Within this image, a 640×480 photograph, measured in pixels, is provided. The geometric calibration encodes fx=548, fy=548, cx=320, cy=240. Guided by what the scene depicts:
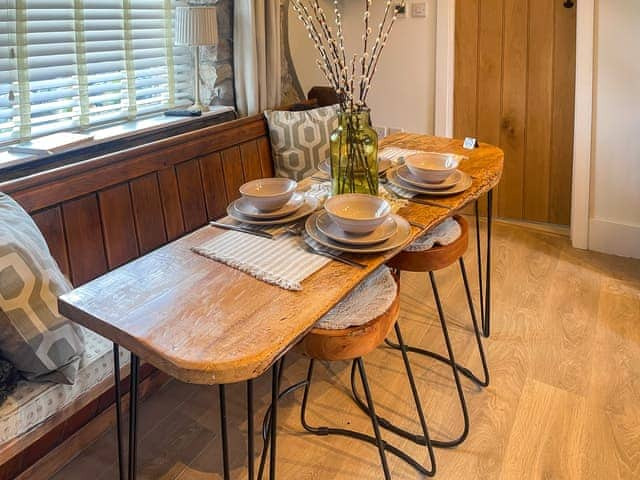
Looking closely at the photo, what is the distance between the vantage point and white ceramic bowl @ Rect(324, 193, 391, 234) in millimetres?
1334

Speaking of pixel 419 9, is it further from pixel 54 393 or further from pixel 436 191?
pixel 54 393

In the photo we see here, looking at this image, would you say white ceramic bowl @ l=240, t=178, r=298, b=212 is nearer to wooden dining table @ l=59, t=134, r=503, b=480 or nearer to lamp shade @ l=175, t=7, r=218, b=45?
wooden dining table @ l=59, t=134, r=503, b=480

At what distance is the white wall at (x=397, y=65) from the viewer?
11.6 feet

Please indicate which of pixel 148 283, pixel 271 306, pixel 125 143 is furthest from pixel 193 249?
pixel 125 143

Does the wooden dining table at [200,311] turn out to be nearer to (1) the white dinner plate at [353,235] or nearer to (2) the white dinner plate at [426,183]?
(1) the white dinner plate at [353,235]

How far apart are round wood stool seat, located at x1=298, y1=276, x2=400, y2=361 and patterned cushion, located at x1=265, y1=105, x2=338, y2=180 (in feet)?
4.57

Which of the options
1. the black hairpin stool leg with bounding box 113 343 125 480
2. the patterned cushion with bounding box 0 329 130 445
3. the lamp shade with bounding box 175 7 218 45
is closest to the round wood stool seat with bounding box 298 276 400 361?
the black hairpin stool leg with bounding box 113 343 125 480

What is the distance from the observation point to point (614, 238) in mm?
3184

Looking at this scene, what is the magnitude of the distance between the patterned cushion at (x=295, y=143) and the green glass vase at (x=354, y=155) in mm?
1055

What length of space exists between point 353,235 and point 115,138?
1.40 metres

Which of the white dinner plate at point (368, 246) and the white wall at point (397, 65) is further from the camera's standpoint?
the white wall at point (397, 65)

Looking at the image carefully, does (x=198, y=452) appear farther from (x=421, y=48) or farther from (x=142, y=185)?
(x=421, y=48)

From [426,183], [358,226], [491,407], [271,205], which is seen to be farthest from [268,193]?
[491,407]

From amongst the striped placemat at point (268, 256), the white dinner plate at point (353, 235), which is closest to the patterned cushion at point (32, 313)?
the striped placemat at point (268, 256)
